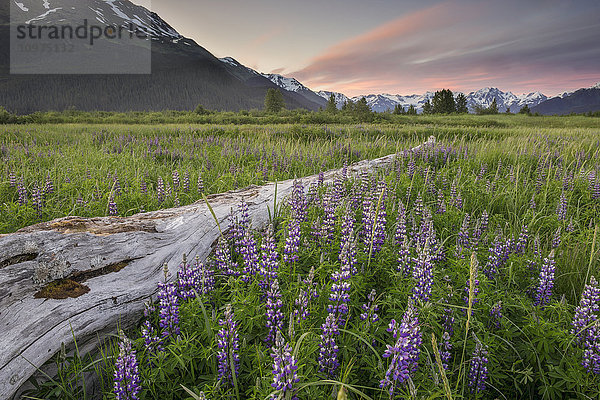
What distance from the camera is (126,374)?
5.83ft

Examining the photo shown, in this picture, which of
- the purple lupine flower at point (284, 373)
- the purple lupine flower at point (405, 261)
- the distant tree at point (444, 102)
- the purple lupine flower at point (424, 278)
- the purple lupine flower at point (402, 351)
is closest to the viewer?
the purple lupine flower at point (284, 373)

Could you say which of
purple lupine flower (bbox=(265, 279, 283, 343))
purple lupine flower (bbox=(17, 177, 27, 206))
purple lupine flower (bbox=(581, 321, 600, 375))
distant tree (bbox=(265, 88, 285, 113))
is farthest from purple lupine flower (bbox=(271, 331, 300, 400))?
distant tree (bbox=(265, 88, 285, 113))

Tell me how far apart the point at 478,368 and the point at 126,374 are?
2.26 metres

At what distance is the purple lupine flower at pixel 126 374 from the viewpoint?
177cm

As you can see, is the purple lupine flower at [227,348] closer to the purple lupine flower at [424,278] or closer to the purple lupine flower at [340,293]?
the purple lupine flower at [340,293]

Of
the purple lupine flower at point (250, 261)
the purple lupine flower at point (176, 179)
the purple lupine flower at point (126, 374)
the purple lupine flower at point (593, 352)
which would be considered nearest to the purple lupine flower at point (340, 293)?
the purple lupine flower at point (250, 261)

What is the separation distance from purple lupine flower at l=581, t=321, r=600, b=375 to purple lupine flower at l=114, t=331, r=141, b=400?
2.95m

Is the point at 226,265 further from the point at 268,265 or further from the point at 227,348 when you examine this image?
the point at 227,348

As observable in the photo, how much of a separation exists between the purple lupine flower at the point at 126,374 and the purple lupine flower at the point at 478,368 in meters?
2.18

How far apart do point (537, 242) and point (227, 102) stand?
208m

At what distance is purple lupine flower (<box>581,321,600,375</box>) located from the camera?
199 cm

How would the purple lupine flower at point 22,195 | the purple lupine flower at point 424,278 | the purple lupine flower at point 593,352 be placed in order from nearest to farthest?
the purple lupine flower at point 593,352
the purple lupine flower at point 424,278
the purple lupine flower at point 22,195

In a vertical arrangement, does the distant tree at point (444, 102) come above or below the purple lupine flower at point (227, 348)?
above

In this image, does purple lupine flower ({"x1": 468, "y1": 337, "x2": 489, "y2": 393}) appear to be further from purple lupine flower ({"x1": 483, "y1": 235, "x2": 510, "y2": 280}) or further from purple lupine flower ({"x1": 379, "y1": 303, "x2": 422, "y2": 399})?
purple lupine flower ({"x1": 483, "y1": 235, "x2": 510, "y2": 280})
